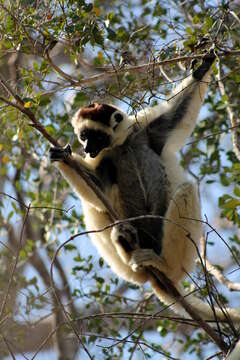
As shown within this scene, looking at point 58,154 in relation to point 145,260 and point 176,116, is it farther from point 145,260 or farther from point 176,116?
point 176,116

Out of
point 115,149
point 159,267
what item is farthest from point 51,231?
point 159,267

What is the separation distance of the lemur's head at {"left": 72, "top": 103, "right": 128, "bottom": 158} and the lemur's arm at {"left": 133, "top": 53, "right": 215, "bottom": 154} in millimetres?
235

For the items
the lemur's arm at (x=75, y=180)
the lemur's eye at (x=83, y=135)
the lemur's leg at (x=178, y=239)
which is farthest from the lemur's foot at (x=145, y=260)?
the lemur's eye at (x=83, y=135)

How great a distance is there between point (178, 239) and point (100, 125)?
4.64 ft

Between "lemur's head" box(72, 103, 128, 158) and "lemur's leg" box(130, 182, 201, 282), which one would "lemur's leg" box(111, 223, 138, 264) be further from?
"lemur's head" box(72, 103, 128, 158)

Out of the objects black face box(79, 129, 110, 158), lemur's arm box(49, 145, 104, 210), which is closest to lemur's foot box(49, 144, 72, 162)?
lemur's arm box(49, 145, 104, 210)

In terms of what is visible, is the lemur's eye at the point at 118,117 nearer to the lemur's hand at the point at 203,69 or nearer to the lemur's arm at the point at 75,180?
the lemur's arm at the point at 75,180

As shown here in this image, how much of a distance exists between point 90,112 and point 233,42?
62.1 inches

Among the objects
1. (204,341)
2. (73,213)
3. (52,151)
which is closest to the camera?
(52,151)

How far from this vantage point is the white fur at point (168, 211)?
489 centimetres

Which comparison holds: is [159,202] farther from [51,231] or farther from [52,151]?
[51,231]

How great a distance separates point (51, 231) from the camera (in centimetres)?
694

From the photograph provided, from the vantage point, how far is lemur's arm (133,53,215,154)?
543cm

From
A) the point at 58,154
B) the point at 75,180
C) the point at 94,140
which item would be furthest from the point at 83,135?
the point at 58,154
